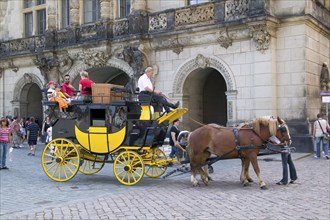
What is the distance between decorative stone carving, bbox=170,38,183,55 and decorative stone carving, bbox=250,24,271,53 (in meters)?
3.42

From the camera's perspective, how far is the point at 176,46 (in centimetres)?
1962

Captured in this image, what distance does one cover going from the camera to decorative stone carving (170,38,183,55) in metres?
19.5

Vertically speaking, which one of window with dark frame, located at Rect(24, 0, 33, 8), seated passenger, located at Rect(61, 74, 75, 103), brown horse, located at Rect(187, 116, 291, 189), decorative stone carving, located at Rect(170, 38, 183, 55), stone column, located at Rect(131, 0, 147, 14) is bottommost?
brown horse, located at Rect(187, 116, 291, 189)

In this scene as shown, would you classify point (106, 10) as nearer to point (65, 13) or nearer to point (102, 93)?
point (65, 13)

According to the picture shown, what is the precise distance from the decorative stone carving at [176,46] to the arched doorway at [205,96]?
3.71 ft

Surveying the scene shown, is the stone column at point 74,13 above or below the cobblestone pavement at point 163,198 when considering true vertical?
above

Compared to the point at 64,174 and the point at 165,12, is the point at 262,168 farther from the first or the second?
the point at 165,12

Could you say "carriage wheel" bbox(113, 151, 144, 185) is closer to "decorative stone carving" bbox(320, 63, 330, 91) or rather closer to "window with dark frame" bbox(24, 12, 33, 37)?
"decorative stone carving" bbox(320, 63, 330, 91)

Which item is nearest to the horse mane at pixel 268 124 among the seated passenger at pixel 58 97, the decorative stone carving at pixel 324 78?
the seated passenger at pixel 58 97

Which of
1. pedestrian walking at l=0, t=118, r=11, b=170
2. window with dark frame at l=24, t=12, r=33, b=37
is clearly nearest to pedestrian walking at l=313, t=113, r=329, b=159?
pedestrian walking at l=0, t=118, r=11, b=170

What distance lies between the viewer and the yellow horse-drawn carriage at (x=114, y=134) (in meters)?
10.3

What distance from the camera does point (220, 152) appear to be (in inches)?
385

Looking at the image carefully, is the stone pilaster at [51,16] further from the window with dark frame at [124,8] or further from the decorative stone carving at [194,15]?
the decorative stone carving at [194,15]

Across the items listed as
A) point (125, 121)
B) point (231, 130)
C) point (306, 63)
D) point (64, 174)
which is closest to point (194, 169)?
point (231, 130)
